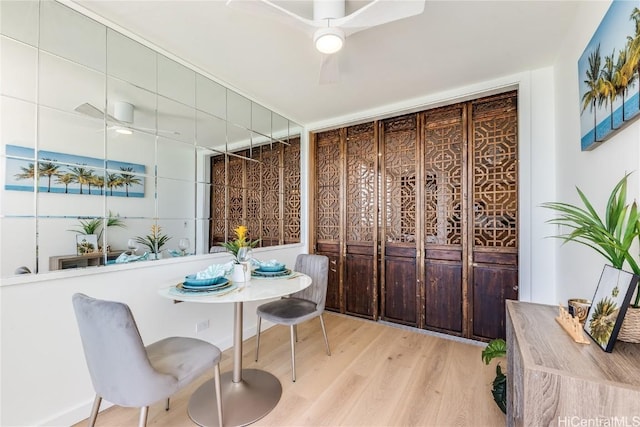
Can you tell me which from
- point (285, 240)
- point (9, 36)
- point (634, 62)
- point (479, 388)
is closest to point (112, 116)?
point (9, 36)

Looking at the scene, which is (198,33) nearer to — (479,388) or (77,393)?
(77,393)

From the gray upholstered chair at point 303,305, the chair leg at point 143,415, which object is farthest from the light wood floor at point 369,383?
the chair leg at point 143,415

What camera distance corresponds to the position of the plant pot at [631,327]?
2.87 feet

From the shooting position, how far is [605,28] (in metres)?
1.24

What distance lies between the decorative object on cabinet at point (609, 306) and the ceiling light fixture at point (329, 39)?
5.57 ft

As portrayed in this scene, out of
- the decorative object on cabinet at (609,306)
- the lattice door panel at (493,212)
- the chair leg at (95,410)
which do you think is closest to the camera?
the decorative object on cabinet at (609,306)

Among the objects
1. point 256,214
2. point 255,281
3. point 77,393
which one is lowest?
point 77,393

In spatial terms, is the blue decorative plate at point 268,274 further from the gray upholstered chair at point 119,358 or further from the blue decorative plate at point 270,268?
the gray upholstered chair at point 119,358

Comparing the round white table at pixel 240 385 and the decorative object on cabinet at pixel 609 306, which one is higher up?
the decorative object on cabinet at pixel 609 306

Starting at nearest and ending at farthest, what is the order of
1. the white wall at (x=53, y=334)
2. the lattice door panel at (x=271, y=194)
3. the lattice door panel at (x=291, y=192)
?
the white wall at (x=53, y=334) → the lattice door panel at (x=271, y=194) → the lattice door panel at (x=291, y=192)

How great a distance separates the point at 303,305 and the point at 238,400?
2.75 feet

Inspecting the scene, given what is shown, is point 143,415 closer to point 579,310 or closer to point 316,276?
point 316,276

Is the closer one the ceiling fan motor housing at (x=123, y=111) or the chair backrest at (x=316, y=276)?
the ceiling fan motor housing at (x=123, y=111)

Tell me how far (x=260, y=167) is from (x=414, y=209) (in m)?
1.87
